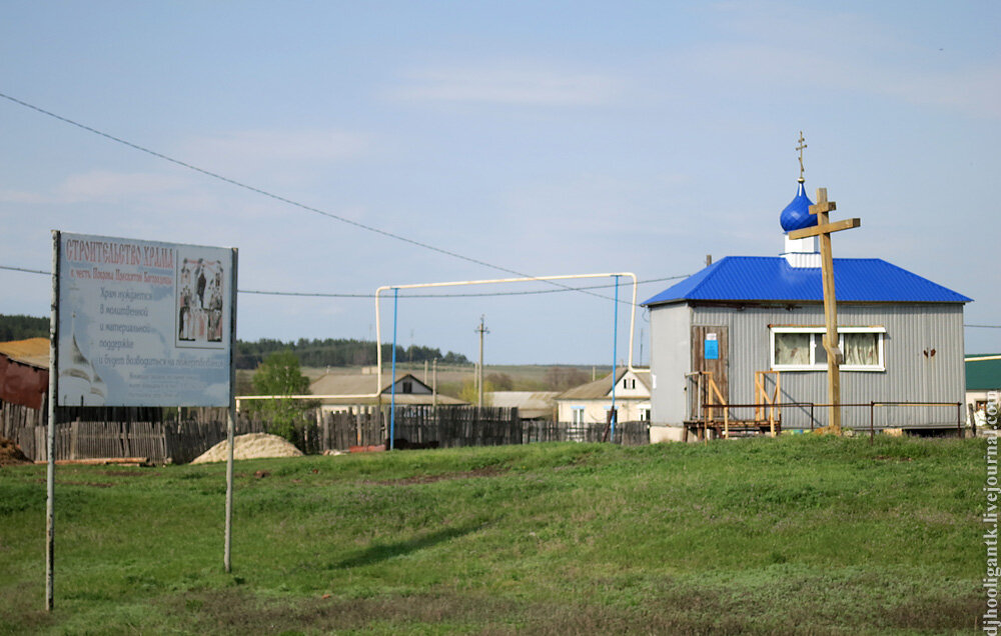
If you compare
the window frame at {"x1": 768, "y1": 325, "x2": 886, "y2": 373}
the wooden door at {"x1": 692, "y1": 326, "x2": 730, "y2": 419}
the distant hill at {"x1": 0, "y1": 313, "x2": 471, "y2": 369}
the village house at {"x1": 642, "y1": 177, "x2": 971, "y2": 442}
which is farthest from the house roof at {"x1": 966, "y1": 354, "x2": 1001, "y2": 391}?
the distant hill at {"x1": 0, "y1": 313, "x2": 471, "y2": 369}

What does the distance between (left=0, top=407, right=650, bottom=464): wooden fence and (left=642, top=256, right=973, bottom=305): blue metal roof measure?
6.87 metres

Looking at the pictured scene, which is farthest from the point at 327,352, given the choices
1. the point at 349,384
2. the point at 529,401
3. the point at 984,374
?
the point at 984,374

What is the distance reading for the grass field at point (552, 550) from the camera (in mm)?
9258

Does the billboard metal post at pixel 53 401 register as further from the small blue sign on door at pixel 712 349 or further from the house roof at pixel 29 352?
the house roof at pixel 29 352

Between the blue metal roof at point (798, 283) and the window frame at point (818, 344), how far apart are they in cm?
82

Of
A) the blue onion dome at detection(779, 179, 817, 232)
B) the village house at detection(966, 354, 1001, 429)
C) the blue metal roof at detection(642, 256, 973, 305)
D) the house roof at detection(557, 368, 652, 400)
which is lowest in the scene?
the house roof at detection(557, 368, 652, 400)

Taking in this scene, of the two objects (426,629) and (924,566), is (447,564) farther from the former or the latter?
(924,566)

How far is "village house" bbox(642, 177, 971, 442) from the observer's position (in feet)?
88.4

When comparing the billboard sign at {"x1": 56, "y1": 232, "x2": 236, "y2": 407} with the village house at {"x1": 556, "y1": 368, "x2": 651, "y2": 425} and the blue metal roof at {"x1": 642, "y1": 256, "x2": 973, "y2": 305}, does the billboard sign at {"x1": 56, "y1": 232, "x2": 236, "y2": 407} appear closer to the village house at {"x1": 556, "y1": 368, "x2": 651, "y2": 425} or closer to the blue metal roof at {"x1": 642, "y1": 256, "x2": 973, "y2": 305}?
A: the blue metal roof at {"x1": 642, "y1": 256, "x2": 973, "y2": 305}

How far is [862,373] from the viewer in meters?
27.2

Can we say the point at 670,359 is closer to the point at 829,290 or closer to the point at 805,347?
the point at 805,347

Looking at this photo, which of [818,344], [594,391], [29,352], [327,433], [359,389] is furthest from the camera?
[594,391]

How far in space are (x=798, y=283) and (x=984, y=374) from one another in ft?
122

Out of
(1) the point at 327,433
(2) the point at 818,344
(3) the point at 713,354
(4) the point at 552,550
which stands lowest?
(4) the point at 552,550
